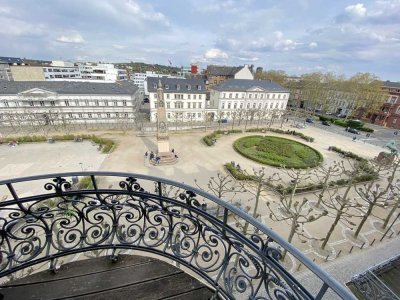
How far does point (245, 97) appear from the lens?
3941 cm

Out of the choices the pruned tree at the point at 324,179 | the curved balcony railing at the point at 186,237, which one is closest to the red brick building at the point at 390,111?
the pruned tree at the point at 324,179

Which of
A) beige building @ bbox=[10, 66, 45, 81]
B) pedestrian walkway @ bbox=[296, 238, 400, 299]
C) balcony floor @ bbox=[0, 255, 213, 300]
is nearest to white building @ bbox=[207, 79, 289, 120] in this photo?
pedestrian walkway @ bbox=[296, 238, 400, 299]

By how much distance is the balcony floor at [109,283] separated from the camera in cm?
246

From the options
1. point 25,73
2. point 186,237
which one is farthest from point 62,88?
point 186,237

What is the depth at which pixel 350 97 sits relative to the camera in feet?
145

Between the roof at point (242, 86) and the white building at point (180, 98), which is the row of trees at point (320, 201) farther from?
the roof at point (242, 86)

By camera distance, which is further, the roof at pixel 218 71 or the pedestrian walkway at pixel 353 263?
the roof at pixel 218 71

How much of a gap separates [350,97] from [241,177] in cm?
4360

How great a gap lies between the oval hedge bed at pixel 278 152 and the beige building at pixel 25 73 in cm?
5208

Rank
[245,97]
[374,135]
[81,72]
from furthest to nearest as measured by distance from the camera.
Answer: [81,72] < [245,97] < [374,135]

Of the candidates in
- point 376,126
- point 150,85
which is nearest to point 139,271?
point 150,85

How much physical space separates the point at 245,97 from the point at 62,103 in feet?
107

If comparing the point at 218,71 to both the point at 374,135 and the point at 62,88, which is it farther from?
the point at 62,88

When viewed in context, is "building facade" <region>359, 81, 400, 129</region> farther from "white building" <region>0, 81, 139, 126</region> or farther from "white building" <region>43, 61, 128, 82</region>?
"white building" <region>43, 61, 128, 82</region>
